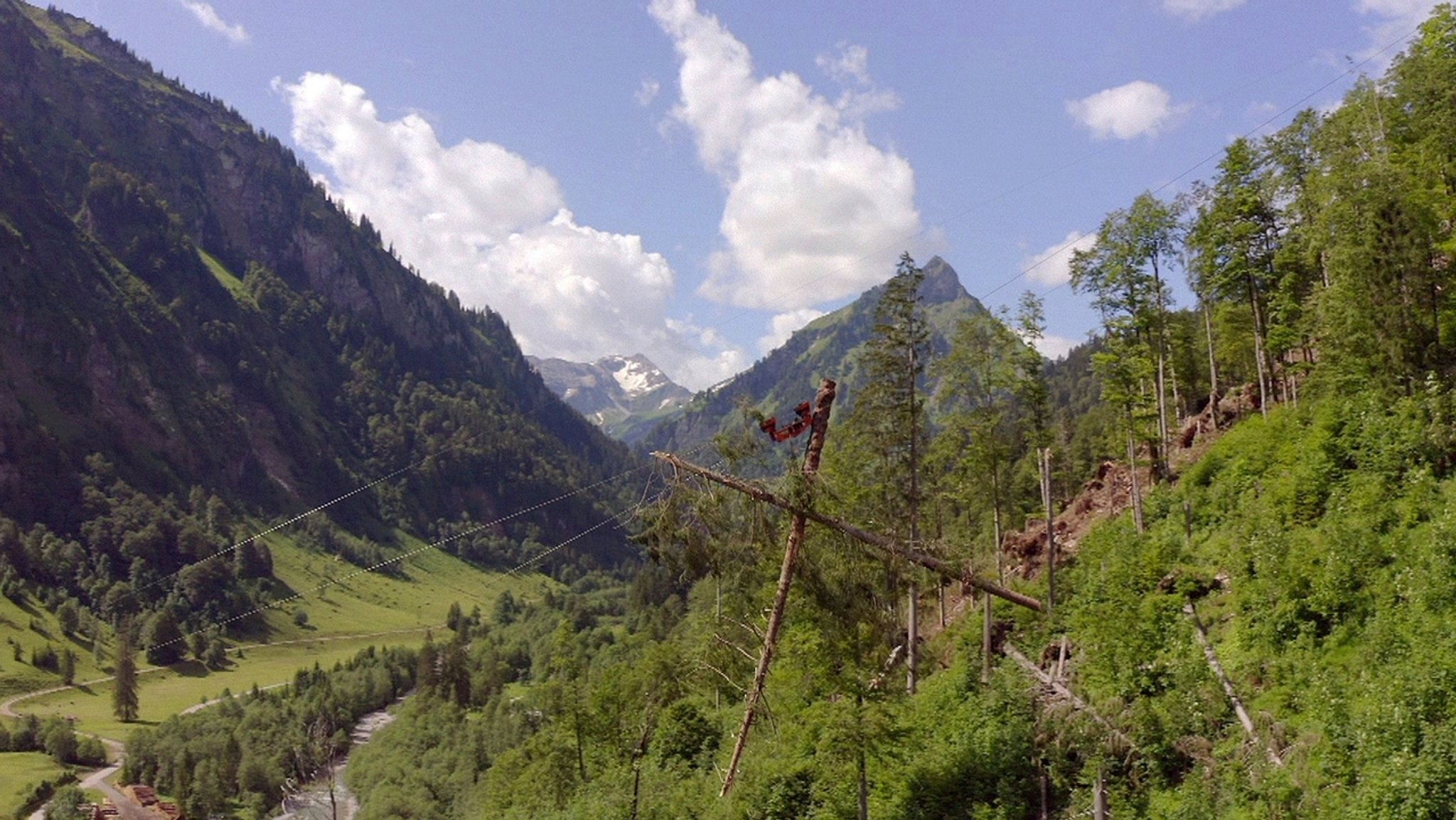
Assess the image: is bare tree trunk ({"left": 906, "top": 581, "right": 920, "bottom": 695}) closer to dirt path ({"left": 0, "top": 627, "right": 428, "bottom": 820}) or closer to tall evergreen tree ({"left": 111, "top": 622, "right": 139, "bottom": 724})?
dirt path ({"left": 0, "top": 627, "right": 428, "bottom": 820})

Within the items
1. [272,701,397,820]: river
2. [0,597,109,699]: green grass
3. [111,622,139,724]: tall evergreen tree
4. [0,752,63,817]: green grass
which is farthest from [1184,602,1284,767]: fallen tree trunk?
[0,597,109,699]: green grass

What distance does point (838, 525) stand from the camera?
→ 60.4 ft

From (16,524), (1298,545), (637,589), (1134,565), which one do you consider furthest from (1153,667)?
(16,524)

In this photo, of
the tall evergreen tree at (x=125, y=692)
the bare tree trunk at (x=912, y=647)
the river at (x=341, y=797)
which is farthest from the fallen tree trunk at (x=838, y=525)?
the tall evergreen tree at (x=125, y=692)

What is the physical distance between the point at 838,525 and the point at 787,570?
1.68 metres

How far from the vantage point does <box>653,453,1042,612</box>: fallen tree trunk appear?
18188 millimetres

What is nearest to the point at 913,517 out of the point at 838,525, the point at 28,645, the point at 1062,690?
the point at 1062,690

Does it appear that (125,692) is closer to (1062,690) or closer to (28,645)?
(28,645)

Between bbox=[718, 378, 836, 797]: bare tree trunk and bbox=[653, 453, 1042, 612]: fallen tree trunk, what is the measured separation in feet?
1.49

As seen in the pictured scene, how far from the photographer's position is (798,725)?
69.6 ft

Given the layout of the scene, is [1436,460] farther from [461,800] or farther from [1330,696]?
[461,800]

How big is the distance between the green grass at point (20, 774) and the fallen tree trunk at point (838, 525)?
110568 millimetres

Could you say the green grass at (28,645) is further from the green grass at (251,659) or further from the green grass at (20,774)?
the green grass at (20,774)

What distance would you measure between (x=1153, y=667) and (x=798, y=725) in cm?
860
